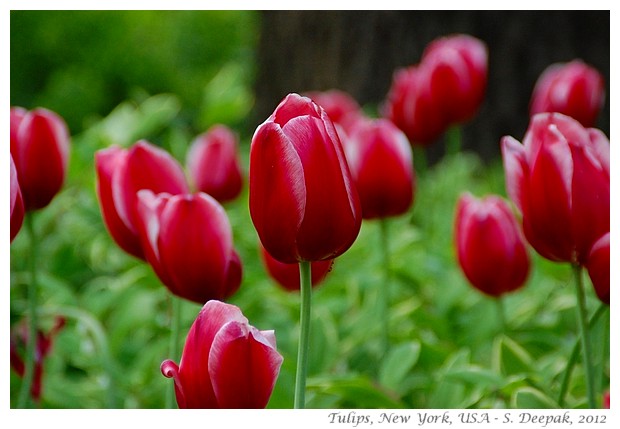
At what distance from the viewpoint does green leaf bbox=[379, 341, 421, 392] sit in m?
0.91

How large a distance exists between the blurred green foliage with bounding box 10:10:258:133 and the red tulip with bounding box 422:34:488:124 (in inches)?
33.5

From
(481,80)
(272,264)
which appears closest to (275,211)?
(272,264)

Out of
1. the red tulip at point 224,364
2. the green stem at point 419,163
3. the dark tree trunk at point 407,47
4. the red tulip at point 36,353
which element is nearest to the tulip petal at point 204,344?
the red tulip at point 224,364

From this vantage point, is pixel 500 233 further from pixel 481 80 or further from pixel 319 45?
pixel 319 45

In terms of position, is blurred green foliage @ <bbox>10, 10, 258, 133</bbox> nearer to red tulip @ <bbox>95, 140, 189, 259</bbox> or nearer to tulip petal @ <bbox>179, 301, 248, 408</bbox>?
red tulip @ <bbox>95, 140, 189, 259</bbox>

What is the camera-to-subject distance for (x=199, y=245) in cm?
67

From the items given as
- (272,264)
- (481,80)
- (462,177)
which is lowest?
(462,177)

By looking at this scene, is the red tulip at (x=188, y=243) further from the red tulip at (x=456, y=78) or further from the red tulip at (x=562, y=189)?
the red tulip at (x=456, y=78)

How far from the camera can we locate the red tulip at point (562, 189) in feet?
2.07

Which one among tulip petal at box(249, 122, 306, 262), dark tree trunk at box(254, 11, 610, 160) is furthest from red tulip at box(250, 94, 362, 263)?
dark tree trunk at box(254, 11, 610, 160)

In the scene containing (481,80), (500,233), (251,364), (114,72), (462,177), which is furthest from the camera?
(114,72)

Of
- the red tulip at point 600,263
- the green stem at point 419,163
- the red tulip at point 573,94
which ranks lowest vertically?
the green stem at point 419,163

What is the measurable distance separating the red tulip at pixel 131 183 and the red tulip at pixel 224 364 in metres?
0.19

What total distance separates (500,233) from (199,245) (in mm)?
335
